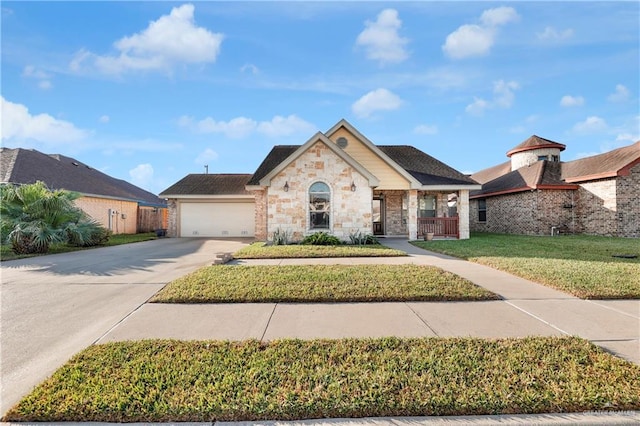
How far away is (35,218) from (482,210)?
89.8 feet

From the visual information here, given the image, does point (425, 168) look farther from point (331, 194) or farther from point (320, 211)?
point (320, 211)

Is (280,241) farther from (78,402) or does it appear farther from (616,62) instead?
(616,62)

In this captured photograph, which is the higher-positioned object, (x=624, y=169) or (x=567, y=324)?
(x=624, y=169)

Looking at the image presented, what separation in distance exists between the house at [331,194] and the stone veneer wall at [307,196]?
46mm

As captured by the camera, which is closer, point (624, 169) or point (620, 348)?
point (620, 348)

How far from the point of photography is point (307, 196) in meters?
13.7

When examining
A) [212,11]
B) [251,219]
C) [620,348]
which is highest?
[212,11]

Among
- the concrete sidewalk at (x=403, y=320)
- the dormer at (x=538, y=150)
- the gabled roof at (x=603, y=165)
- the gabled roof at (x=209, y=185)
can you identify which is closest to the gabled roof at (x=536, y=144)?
the dormer at (x=538, y=150)

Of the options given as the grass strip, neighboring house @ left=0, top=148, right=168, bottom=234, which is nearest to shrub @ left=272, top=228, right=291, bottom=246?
the grass strip

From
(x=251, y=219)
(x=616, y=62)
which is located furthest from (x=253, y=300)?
(x=616, y=62)

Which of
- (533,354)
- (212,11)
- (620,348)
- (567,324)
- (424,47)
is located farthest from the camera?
(424,47)

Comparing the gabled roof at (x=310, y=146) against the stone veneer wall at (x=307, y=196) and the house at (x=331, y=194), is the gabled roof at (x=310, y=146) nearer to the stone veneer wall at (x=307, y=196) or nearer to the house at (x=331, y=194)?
the house at (x=331, y=194)

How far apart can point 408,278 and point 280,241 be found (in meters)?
7.55

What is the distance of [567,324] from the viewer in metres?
4.28
